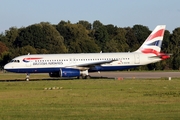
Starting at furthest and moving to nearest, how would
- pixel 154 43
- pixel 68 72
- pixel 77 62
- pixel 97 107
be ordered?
pixel 154 43 → pixel 77 62 → pixel 68 72 → pixel 97 107

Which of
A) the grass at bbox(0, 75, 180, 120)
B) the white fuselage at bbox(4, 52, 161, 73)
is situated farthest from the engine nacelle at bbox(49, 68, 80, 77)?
the grass at bbox(0, 75, 180, 120)

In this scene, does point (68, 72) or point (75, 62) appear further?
point (75, 62)

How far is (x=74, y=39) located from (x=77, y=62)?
92.8 m

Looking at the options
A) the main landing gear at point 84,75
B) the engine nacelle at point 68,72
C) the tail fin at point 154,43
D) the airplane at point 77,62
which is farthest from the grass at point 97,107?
the tail fin at point 154,43

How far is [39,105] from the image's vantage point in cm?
2500

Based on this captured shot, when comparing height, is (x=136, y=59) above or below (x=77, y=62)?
above

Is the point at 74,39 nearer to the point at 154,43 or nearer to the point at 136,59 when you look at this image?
the point at 154,43

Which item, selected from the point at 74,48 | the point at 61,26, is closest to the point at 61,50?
the point at 74,48

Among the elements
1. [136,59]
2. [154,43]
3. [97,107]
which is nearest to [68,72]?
[136,59]

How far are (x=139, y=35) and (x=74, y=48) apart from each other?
46.2 m

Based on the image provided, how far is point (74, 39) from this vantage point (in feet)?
490

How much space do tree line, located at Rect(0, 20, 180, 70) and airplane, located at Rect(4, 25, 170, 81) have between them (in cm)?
4949

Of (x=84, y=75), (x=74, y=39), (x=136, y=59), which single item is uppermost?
(x=74, y=39)

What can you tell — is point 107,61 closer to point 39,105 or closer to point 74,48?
point 39,105
